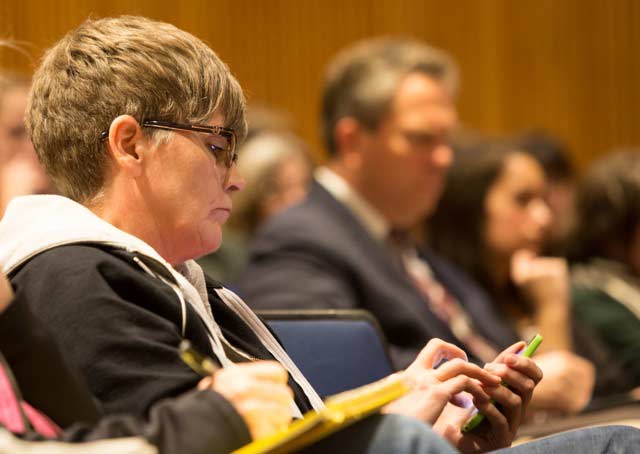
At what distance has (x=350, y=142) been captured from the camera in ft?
11.7

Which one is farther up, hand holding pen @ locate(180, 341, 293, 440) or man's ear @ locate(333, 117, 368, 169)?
hand holding pen @ locate(180, 341, 293, 440)

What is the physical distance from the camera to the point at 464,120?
5973 millimetres

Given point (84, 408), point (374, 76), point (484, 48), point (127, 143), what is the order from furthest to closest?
point (484, 48) < point (374, 76) < point (127, 143) < point (84, 408)

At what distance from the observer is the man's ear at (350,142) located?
3537mm

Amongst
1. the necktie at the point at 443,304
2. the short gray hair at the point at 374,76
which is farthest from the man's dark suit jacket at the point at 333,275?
the short gray hair at the point at 374,76

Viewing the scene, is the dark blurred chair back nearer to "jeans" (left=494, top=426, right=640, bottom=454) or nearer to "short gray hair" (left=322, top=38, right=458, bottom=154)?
"jeans" (left=494, top=426, right=640, bottom=454)

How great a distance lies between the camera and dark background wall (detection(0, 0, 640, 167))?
17.1ft

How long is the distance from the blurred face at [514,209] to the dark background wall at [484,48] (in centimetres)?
148

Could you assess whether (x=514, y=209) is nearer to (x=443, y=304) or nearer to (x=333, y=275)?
(x=443, y=304)

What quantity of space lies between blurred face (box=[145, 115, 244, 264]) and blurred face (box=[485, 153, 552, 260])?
2.28 meters

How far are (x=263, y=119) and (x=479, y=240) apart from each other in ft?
4.38

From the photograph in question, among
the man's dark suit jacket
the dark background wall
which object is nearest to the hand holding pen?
the man's dark suit jacket

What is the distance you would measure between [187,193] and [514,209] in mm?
2401

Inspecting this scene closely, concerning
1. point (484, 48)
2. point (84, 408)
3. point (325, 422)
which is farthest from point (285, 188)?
point (325, 422)
